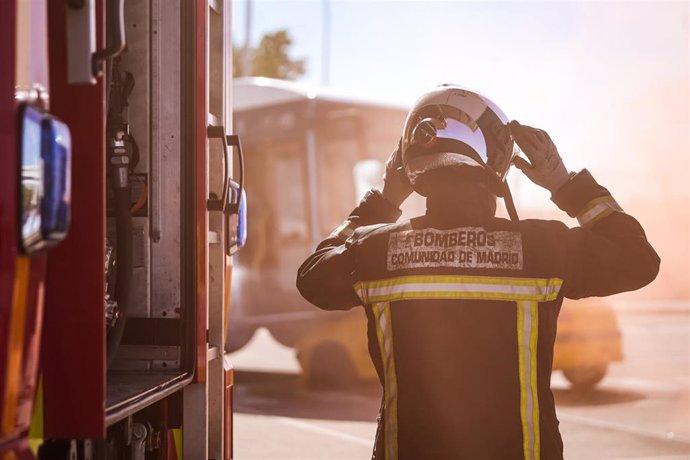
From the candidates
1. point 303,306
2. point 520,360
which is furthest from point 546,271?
point 303,306

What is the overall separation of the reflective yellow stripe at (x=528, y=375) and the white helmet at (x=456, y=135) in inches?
17.9

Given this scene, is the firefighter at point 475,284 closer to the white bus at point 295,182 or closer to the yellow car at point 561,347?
the yellow car at point 561,347

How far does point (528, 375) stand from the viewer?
9.81 ft

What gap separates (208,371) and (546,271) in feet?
5.66

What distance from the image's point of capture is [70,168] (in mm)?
2635

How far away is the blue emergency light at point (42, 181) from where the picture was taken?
2410mm

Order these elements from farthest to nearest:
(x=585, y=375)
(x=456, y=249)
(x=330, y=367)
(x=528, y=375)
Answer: (x=330, y=367)
(x=585, y=375)
(x=456, y=249)
(x=528, y=375)

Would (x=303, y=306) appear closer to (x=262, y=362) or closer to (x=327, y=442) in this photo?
(x=262, y=362)

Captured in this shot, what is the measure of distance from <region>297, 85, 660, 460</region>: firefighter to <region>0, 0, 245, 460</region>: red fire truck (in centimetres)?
80

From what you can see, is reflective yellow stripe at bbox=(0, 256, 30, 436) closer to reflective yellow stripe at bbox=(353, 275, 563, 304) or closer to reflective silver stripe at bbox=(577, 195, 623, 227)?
reflective yellow stripe at bbox=(353, 275, 563, 304)

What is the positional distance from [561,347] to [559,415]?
893mm

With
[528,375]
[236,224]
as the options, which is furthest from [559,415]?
[528,375]

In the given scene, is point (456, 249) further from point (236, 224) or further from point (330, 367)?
point (330, 367)

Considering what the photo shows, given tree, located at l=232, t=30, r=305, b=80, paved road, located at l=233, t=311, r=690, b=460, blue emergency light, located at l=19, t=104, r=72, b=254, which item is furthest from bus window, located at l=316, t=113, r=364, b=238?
tree, located at l=232, t=30, r=305, b=80
